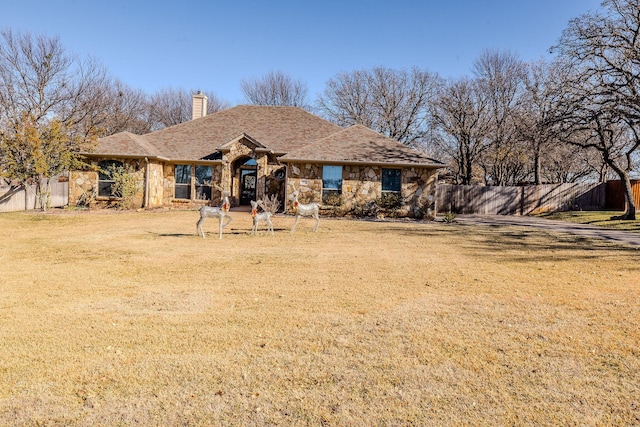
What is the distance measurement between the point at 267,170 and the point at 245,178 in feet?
8.76

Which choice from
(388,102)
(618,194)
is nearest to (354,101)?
(388,102)

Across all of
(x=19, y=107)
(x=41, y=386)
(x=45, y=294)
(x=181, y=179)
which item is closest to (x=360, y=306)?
(x=41, y=386)

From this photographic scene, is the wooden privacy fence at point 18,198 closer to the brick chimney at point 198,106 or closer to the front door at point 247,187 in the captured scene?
the brick chimney at point 198,106

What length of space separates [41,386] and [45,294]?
291cm

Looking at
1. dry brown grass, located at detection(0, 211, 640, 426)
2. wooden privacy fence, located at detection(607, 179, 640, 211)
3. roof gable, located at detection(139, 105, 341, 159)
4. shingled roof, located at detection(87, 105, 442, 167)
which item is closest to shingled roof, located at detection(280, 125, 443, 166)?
shingled roof, located at detection(87, 105, 442, 167)

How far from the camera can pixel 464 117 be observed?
99.8 ft

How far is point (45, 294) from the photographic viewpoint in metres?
5.39

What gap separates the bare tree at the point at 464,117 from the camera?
99.6 feet

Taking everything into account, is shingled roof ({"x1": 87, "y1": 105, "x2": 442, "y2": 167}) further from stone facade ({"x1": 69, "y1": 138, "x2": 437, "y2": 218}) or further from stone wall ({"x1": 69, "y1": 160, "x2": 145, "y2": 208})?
stone wall ({"x1": 69, "y1": 160, "x2": 145, "y2": 208})

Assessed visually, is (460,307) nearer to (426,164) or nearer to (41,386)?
(41,386)

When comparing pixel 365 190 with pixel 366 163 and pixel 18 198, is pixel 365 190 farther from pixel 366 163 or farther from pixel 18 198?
pixel 18 198

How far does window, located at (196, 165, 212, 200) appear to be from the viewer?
21.2 meters

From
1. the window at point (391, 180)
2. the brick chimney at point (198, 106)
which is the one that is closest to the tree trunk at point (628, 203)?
the window at point (391, 180)

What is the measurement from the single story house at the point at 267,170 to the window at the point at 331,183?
0.05 metres
